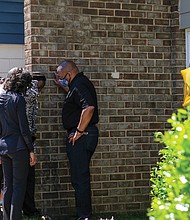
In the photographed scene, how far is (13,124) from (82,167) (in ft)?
3.92

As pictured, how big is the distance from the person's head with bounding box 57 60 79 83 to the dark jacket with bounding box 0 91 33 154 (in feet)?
3.20

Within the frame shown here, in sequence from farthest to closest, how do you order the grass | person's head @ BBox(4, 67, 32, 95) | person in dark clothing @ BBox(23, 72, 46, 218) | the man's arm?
the grass → person in dark clothing @ BBox(23, 72, 46, 218) → the man's arm → person's head @ BBox(4, 67, 32, 95)

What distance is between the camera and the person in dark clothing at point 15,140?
618 cm

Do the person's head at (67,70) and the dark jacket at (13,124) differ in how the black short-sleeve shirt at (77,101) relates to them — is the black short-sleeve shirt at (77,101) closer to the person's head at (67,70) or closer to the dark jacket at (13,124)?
the person's head at (67,70)

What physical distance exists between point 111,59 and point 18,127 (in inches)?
85.6

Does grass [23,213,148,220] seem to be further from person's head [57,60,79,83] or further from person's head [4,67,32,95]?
person's head [4,67,32,95]

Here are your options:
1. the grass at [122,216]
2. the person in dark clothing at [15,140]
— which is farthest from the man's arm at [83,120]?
the grass at [122,216]

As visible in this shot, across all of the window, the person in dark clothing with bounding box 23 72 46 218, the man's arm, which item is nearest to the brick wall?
the person in dark clothing with bounding box 23 72 46 218

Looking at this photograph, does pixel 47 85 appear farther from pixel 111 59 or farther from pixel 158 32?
pixel 158 32

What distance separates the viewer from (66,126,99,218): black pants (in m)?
7.02

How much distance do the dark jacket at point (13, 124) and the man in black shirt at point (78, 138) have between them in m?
0.90

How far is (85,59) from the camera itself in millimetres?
7844

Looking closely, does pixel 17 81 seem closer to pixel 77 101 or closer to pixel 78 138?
pixel 77 101

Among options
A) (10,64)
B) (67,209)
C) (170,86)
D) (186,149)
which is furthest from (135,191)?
(186,149)
